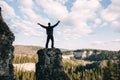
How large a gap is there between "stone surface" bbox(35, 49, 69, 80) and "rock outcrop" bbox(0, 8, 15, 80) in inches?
141

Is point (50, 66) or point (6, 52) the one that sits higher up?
point (6, 52)

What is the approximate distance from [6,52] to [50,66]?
570 centimetres

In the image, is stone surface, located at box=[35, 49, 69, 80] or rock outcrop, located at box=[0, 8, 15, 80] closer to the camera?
rock outcrop, located at box=[0, 8, 15, 80]

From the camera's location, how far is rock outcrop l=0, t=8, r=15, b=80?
1144 inches

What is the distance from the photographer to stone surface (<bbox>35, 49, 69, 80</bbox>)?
97.3 ft

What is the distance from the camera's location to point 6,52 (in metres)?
29.7

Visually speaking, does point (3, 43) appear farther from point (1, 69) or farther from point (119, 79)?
point (119, 79)

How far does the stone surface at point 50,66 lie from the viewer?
2966cm

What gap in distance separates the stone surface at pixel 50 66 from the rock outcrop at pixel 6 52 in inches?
141

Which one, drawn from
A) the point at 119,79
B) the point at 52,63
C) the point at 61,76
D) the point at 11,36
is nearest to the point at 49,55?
the point at 52,63

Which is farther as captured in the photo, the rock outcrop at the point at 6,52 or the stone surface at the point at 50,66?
the stone surface at the point at 50,66

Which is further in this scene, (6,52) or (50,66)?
(50,66)

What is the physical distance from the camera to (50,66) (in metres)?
30.0

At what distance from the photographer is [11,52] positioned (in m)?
30.4
